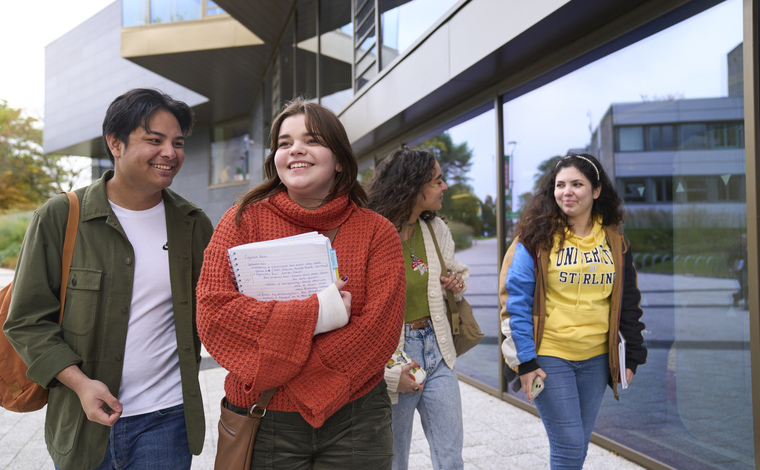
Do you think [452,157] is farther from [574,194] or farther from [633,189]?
[574,194]

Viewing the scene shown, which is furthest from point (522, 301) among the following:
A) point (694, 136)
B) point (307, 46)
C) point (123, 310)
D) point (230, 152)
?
point (230, 152)

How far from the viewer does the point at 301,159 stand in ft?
5.90

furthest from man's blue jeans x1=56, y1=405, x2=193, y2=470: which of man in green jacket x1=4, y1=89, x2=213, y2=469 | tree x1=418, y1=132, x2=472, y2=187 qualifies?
tree x1=418, y1=132, x2=472, y2=187

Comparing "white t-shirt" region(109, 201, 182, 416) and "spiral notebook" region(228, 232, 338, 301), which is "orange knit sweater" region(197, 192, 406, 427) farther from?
"white t-shirt" region(109, 201, 182, 416)

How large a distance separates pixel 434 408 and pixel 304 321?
150 centimetres

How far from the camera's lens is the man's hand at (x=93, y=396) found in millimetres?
1825

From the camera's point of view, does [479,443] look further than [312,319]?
Yes

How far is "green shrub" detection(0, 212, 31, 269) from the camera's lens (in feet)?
89.2

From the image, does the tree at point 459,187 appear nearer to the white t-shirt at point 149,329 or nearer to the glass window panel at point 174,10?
the white t-shirt at point 149,329

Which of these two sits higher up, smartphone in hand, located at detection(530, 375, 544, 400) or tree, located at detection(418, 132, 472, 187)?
tree, located at detection(418, 132, 472, 187)

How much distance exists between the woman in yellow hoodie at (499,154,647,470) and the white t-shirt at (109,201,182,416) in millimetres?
1612

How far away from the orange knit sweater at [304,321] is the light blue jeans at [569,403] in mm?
1282

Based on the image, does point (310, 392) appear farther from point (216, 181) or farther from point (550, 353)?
point (216, 181)

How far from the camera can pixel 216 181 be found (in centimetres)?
1998
